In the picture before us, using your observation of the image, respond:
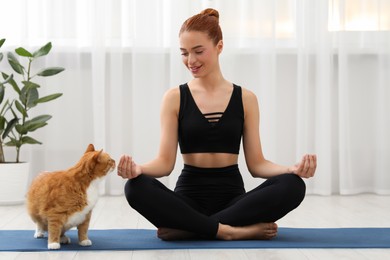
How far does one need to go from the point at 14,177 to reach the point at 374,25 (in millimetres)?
2295

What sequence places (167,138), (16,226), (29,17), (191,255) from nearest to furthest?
1. (191,255)
2. (167,138)
3. (16,226)
4. (29,17)

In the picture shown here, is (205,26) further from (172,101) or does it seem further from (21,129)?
(21,129)

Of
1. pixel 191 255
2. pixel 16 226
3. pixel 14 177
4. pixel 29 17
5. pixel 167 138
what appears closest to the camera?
pixel 191 255

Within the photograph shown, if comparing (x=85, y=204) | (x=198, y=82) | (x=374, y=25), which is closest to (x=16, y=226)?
(x=85, y=204)

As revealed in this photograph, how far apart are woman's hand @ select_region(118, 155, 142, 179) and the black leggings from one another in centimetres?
4

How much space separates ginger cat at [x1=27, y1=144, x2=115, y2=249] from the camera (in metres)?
2.44

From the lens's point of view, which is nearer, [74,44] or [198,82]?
[198,82]

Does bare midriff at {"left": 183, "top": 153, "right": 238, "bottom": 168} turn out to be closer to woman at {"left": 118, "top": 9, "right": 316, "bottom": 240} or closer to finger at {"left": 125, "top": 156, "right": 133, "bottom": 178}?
woman at {"left": 118, "top": 9, "right": 316, "bottom": 240}

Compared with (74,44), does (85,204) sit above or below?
below

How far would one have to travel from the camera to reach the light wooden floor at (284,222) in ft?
7.72

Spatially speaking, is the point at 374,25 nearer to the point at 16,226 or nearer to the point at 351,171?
the point at 351,171

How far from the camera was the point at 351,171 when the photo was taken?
14.7 feet

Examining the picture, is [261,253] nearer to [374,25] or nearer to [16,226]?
[16,226]

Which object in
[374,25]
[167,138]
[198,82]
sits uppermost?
[374,25]
